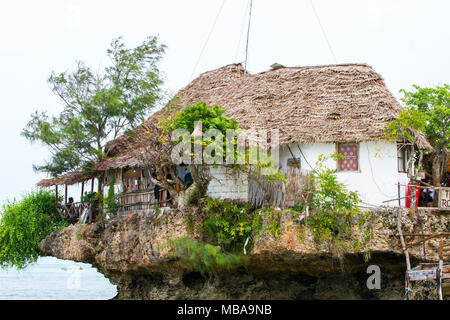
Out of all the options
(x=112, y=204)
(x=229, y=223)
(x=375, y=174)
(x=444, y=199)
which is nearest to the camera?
(x=444, y=199)

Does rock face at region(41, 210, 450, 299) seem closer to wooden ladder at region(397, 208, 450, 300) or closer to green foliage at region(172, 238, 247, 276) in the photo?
green foliage at region(172, 238, 247, 276)

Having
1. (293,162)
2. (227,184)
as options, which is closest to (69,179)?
(227,184)

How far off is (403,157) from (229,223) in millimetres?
5925

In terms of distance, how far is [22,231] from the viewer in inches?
874

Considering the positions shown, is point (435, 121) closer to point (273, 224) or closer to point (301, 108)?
point (301, 108)

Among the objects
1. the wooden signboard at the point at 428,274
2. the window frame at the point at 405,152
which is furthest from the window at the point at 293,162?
the wooden signboard at the point at 428,274

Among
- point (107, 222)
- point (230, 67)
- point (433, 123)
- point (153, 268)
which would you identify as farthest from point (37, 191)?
point (433, 123)

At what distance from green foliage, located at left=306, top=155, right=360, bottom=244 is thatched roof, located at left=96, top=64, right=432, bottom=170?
167 centimetres

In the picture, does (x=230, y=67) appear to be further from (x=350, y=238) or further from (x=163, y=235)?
(x=350, y=238)

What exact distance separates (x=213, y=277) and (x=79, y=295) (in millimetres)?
34702

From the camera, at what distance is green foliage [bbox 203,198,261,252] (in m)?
15.4

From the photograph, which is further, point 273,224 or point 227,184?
point 227,184

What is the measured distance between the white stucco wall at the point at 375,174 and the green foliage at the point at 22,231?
12246 millimetres

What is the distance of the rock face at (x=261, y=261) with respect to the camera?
15.0 m
